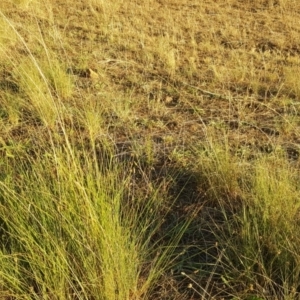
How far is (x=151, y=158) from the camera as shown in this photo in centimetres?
310

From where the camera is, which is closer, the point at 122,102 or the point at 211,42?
the point at 122,102

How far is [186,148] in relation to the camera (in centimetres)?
332

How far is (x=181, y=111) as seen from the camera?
13.3 ft

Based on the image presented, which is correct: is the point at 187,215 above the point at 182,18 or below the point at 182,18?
above

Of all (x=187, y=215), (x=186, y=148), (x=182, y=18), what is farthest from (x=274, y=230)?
(x=182, y=18)

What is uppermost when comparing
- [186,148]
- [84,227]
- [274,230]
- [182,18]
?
[84,227]

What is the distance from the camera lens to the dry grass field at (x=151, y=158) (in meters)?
1.99

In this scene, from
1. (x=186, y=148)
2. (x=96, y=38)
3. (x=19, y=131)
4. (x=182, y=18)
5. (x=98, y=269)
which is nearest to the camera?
(x=98, y=269)

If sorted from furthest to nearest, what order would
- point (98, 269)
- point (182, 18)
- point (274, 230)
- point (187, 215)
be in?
point (182, 18) → point (187, 215) → point (274, 230) → point (98, 269)

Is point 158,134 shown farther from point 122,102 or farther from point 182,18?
point 182,18

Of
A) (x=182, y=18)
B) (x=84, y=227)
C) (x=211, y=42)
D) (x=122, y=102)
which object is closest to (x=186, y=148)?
(x=122, y=102)

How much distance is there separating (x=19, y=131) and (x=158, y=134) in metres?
1.01

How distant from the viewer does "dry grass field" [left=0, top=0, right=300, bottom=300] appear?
1.99m

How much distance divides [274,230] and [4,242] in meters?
1.24
